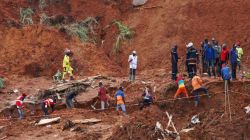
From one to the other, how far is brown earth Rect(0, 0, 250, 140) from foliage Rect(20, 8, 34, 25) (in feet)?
0.93

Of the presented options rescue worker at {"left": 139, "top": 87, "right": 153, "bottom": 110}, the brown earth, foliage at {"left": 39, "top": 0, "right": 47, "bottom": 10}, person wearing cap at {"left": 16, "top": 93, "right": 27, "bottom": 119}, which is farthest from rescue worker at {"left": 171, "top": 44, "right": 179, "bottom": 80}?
foliage at {"left": 39, "top": 0, "right": 47, "bottom": 10}

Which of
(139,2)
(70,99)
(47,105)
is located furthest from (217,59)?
(139,2)

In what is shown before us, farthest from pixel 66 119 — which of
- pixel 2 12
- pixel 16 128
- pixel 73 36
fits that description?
pixel 2 12

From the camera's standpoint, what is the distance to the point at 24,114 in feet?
66.2

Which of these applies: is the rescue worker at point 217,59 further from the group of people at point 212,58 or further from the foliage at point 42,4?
the foliage at point 42,4

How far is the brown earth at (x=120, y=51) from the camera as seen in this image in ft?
61.7

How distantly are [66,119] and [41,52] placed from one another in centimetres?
745

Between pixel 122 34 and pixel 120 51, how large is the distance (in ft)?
3.18

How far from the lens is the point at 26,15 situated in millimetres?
28641

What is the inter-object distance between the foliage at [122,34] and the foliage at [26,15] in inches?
177

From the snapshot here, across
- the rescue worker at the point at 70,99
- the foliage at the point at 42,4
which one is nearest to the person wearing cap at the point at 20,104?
the rescue worker at the point at 70,99

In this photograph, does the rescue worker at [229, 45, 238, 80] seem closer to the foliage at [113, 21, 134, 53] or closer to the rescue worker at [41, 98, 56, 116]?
the rescue worker at [41, 98, 56, 116]

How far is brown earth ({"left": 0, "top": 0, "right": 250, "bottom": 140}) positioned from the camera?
61.7 ft

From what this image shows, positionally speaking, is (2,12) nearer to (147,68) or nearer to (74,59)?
(74,59)
